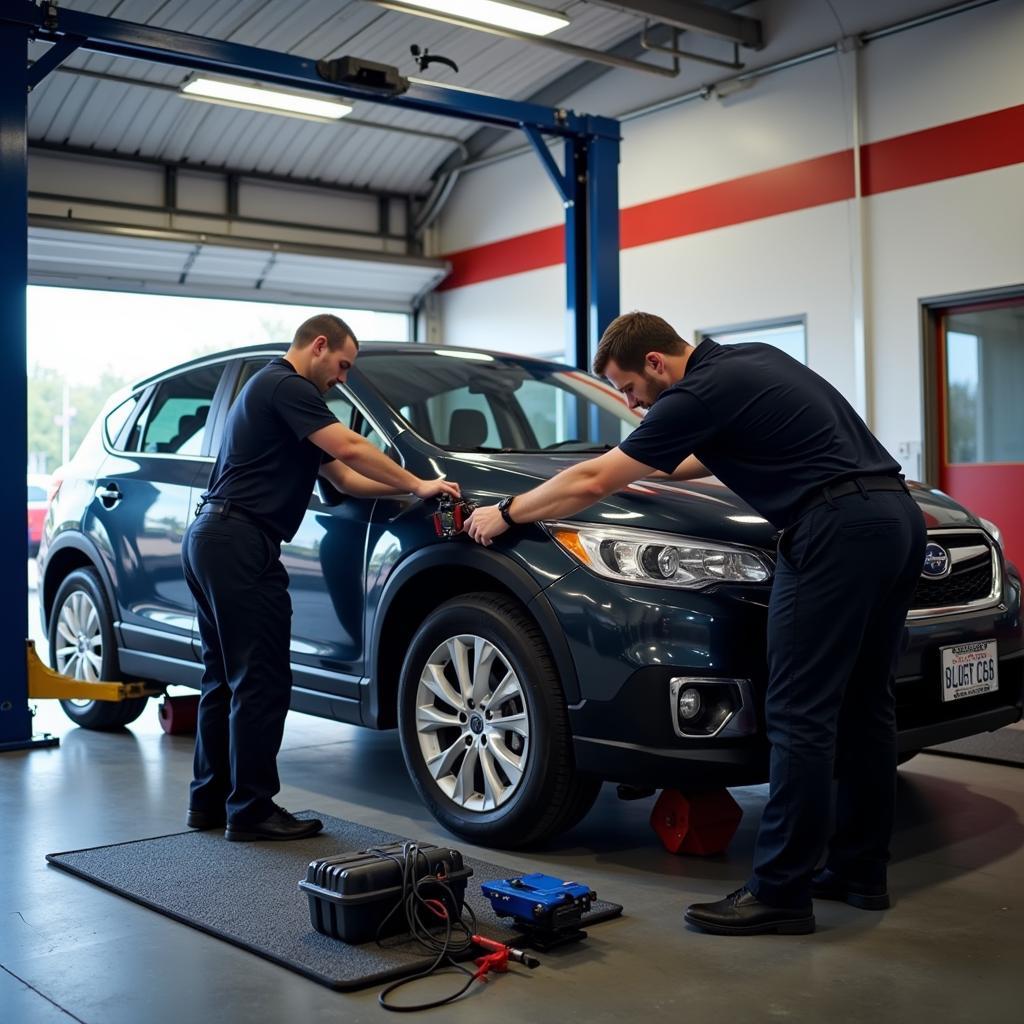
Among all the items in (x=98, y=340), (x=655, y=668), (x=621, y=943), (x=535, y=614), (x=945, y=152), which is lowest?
(x=621, y=943)

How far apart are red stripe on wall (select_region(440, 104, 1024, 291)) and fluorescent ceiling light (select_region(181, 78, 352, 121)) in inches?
112

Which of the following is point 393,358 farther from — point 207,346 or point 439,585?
point 207,346

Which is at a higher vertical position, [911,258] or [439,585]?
[911,258]

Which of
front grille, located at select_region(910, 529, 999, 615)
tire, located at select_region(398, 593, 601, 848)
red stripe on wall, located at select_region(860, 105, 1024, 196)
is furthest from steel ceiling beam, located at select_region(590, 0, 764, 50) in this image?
tire, located at select_region(398, 593, 601, 848)

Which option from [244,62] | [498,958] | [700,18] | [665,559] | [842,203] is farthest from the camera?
[700,18]

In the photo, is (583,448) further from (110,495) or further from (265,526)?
(110,495)

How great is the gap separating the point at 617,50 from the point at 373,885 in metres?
10.4

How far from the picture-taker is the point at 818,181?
10.5m

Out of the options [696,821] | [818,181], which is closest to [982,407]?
[818,181]

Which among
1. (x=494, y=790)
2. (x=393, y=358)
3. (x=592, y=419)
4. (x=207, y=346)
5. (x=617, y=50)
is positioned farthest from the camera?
(x=207, y=346)

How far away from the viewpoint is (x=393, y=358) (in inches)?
186

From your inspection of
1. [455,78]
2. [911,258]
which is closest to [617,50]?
[455,78]

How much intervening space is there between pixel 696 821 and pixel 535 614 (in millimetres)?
822

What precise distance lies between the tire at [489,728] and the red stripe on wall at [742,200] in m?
7.49
